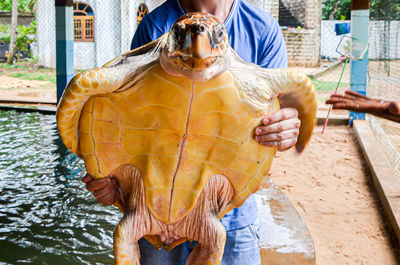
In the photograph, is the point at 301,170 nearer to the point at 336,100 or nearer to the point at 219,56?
the point at 336,100

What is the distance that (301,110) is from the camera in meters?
1.47

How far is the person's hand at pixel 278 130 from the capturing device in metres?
1.28

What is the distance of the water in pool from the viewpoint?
2.77m

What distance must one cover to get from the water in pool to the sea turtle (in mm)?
1472

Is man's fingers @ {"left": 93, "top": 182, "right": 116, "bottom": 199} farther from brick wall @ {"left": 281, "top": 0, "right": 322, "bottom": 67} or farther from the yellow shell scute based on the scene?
brick wall @ {"left": 281, "top": 0, "right": 322, "bottom": 67}

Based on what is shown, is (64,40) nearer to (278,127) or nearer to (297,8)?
(278,127)

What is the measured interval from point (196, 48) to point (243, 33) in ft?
1.46

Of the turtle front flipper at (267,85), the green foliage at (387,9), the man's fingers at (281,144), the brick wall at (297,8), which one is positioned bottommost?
the man's fingers at (281,144)

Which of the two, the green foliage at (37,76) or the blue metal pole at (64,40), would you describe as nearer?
the blue metal pole at (64,40)

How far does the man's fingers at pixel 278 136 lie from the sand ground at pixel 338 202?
65cm

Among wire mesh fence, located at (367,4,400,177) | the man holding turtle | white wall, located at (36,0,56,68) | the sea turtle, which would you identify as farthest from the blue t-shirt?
white wall, located at (36,0,56,68)

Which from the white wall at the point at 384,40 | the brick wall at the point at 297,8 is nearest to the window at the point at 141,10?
the brick wall at the point at 297,8

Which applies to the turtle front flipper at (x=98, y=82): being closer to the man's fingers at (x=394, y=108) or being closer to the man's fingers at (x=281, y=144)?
the man's fingers at (x=281, y=144)

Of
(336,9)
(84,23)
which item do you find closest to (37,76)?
(84,23)
